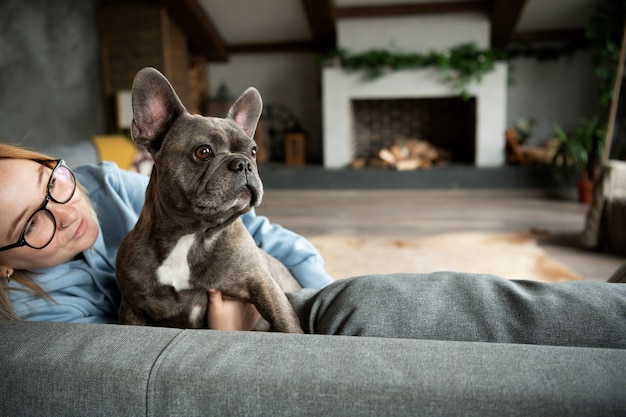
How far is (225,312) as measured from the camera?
4.15ft

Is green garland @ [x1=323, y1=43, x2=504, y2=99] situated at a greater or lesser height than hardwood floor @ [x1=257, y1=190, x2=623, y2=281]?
greater

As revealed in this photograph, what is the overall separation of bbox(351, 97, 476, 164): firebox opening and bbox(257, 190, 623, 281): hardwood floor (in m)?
1.41

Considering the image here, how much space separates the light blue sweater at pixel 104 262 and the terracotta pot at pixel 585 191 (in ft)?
16.4

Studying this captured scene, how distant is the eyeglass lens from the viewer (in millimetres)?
1163

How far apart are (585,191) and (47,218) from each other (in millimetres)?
5792

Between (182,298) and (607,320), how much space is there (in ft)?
2.85

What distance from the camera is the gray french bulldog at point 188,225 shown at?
1.18 m

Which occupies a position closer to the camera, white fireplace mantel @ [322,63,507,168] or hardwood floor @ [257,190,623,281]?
hardwood floor @ [257,190,623,281]

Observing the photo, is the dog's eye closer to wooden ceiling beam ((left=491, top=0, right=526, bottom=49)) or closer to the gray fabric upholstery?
the gray fabric upholstery

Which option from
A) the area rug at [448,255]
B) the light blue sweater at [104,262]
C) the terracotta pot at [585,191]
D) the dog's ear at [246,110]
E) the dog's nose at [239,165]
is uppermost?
the dog's ear at [246,110]

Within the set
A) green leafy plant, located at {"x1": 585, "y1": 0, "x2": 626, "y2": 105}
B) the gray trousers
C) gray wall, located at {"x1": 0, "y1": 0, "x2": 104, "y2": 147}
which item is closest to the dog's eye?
the gray trousers

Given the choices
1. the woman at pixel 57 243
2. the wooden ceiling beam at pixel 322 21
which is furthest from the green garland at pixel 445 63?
the woman at pixel 57 243

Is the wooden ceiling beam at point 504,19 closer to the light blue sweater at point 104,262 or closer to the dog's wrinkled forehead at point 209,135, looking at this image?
the light blue sweater at point 104,262

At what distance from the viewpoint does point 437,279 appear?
1.02 meters
